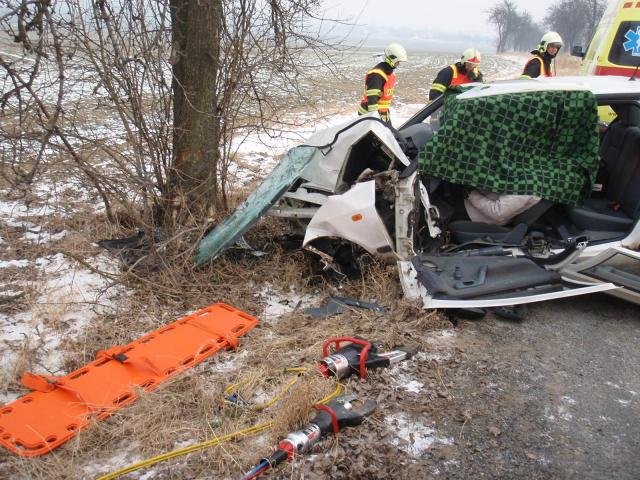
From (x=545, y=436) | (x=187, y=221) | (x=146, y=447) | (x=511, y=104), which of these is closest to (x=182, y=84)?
(x=187, y=221)

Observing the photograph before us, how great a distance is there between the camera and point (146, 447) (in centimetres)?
264

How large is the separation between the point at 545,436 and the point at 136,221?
152 inches

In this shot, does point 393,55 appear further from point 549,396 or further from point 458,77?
point 549,396

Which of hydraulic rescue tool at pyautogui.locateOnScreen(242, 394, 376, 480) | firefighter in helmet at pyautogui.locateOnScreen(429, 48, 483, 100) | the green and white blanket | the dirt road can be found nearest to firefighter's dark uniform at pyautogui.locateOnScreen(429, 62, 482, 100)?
firefighter in helmet at pyautogui.locateOnScreen(429, 48, 483, 100)

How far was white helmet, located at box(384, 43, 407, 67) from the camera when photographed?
7.02 meters

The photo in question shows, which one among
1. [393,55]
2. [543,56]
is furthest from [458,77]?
[543,56]

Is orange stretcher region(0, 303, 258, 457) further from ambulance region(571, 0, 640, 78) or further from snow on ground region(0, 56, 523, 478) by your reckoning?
ambulance region(571, 0, 640, 78)

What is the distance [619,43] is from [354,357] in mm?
5860

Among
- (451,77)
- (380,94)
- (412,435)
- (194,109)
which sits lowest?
(412,435)

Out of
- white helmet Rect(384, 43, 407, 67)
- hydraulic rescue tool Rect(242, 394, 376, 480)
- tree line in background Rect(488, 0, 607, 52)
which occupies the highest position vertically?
tree line in background Rect(488, 0, 607, 52)

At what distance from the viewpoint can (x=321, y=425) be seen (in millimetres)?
2646

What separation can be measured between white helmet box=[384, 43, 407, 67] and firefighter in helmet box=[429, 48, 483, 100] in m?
0.75

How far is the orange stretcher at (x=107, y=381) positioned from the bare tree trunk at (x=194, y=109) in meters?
1.36

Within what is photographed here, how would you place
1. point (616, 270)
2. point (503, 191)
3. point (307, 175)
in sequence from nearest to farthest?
point (616, 270) < point (503, 191) < point (307, 175)
